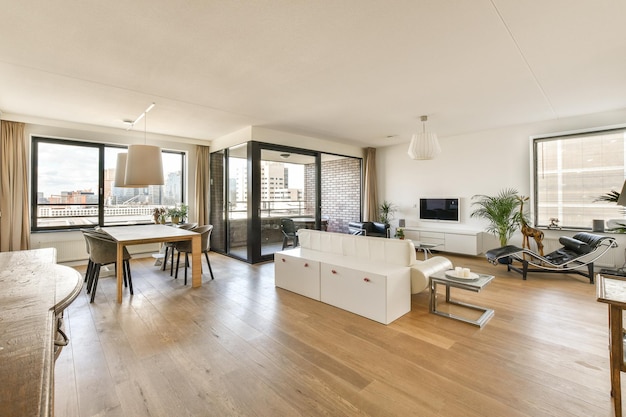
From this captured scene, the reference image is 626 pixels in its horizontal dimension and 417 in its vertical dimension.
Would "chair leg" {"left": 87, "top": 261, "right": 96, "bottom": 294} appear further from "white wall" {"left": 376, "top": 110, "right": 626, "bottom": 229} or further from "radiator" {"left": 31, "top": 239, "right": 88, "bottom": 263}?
"white wall" {"left": 376, "top": 110, "right": 626, "bottom": 229}

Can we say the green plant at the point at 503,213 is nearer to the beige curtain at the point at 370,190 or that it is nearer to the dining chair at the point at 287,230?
the beige curtain at the point at 370,190

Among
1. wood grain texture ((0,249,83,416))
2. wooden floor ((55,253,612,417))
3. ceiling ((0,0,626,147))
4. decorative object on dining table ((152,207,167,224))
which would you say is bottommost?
wooden floor ((55,253,612,417))

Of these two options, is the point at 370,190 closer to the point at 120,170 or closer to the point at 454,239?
the point at 454,239

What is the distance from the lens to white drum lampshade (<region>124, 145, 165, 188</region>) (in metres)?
3.84

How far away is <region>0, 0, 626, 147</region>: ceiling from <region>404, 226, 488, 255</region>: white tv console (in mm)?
2254

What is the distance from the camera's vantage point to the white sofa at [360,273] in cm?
291

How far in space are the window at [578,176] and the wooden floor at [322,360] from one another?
209cm

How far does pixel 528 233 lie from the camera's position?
16.4ft

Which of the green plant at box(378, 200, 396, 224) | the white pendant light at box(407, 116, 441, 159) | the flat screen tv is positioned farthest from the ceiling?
the green plant at box(378, 200, 396, 224)

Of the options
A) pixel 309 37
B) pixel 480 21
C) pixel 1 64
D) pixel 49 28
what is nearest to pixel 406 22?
pixel 480 21

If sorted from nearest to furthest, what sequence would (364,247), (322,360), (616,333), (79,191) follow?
(616,333) < (322,360) < (364,247) < (79,191)

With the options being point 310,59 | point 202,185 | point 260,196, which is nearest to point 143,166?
point 260,196

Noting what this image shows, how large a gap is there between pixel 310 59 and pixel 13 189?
519 cm

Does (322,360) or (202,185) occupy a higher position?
(202,185)
